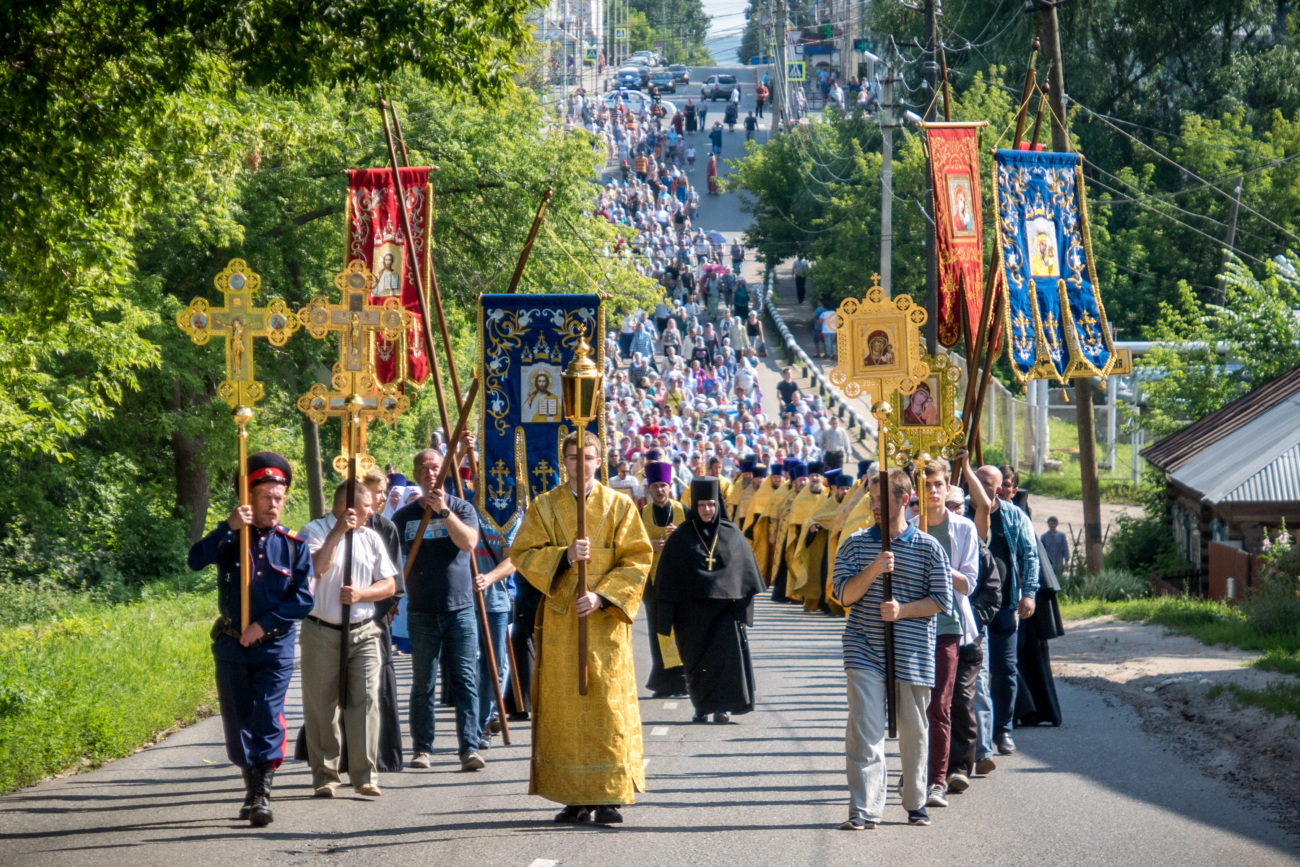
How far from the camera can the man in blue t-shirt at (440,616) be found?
9.31 m

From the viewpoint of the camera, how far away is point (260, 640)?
7.81 m

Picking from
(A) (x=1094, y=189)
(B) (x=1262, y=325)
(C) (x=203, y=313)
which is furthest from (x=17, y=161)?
(A) (x=1094, y=189)

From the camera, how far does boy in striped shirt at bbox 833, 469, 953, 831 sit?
764 centimetres

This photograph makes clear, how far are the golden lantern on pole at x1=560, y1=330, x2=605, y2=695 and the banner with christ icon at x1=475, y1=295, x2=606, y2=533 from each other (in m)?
3.01

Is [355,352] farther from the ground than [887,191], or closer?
closer

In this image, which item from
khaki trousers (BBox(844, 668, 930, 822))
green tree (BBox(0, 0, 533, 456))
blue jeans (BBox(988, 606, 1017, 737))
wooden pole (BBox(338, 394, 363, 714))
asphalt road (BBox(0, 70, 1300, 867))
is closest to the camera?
asphalt road (BBox(0, 70, 1300, 867))

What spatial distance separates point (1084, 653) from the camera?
48.3ft

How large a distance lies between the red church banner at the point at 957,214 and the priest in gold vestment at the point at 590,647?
3514 mm

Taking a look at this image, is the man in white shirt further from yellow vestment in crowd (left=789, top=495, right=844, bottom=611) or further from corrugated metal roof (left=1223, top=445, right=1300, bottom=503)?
corrugated metal roof (left=1223, top=445, right=1300, bottom=503)

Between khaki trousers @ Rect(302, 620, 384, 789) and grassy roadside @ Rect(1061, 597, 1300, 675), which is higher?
khaki trousers @ Rect(302, 620, 384, 789)

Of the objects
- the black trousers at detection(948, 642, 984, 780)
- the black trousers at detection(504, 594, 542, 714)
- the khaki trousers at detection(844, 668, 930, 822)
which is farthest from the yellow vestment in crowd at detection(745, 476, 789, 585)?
the khaki trousers at detection(844, 668, 930, 822)

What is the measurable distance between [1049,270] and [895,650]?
3.88m

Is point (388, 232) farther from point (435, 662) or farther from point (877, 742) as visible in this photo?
point (877, 742)

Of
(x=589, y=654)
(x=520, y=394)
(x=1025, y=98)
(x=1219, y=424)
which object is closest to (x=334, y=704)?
(x=589, y=654)
